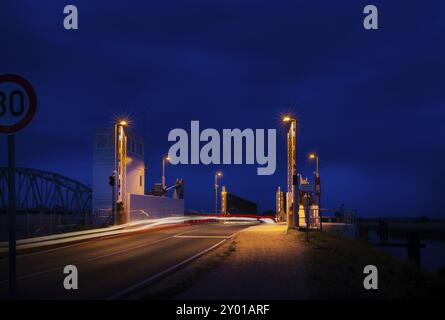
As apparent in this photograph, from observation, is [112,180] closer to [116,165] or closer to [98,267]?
[116,165]

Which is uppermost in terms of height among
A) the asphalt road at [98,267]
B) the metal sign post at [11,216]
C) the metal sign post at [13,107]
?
the metal sign post at [13,107]

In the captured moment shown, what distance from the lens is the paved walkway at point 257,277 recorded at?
11.3m

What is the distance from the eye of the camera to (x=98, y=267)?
1683cm

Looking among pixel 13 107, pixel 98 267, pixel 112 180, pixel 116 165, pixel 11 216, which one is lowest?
pixel 98 267

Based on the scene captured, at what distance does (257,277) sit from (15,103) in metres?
8.92

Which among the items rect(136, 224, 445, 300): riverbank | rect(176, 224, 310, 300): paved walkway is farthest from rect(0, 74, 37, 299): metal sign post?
rect(176, 224, 310, 300): paved walkway

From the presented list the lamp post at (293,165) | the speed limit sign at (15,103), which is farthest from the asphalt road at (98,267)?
the lamp post at (293,165)

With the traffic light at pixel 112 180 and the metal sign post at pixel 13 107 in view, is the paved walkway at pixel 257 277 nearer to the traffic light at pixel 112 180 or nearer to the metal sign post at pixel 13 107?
the metal sign post at pixel 13 107

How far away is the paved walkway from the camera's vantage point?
37.0 feet

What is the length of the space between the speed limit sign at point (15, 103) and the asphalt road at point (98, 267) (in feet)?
17.9

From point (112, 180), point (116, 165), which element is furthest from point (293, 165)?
point (116, 165)
